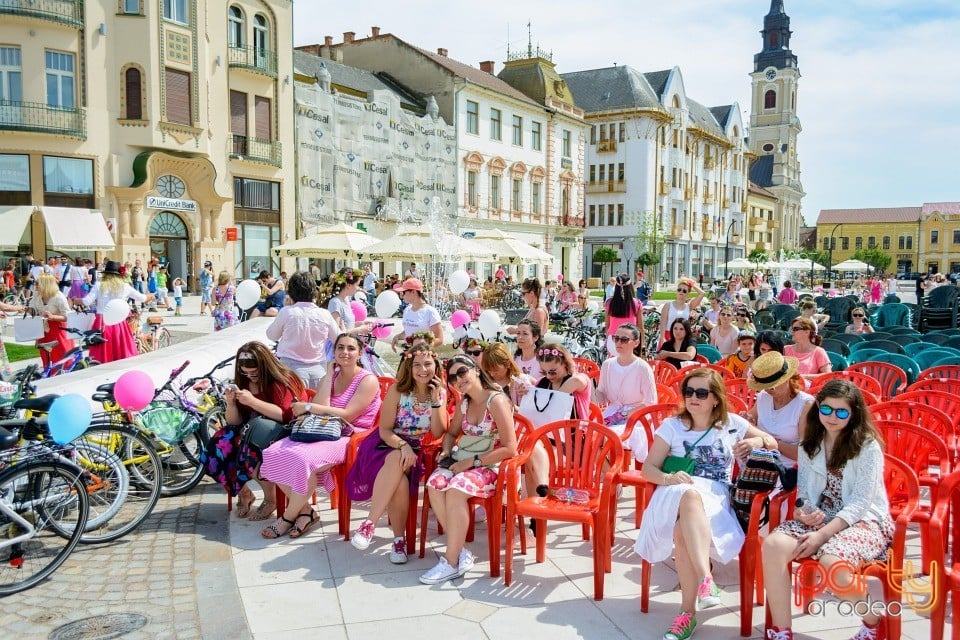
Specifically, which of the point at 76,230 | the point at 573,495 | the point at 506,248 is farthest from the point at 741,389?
the point at 76,230

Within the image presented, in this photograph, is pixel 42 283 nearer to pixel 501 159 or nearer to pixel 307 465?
A: pixel 307 465

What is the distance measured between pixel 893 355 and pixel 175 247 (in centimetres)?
2513

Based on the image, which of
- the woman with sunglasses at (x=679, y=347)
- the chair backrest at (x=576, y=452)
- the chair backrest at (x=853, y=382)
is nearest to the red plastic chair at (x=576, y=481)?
the chair backrest at (x=576, y=452)

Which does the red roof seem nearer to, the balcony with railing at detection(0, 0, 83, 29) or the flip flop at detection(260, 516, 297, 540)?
the balcony with railing at detection(0, 0, 83, 29)

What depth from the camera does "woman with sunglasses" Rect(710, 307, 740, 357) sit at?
350 inches

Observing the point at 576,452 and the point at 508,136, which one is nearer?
the point at 576,452

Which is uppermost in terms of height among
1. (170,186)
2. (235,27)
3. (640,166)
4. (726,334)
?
(235,27)

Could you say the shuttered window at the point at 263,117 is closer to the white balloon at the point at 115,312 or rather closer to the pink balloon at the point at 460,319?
the pink balloon at the point at 460,319

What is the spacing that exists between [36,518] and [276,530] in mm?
1468

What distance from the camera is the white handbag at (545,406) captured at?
5426 mm

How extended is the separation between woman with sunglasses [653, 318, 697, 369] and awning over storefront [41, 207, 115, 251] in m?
21.8

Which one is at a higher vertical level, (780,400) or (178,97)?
(178,97)

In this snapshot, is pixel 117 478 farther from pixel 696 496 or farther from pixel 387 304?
pixel 387 304

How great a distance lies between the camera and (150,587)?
4469 mm
